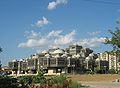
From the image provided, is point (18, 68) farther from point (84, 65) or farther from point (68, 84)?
point (68, 84)

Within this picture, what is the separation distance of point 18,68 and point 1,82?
17473 cm

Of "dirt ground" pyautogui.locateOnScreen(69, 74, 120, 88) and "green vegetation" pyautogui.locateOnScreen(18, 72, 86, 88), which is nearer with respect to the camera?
"green vegetation" pyautogui.locateOnScreen(18, 72, 86, 88)

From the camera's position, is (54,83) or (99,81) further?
(99,81)

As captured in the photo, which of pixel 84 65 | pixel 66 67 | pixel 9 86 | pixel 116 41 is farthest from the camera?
pixel 84 65

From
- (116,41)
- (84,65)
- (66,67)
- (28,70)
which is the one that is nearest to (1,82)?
(116,41)

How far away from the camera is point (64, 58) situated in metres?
164

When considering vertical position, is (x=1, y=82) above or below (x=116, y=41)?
below

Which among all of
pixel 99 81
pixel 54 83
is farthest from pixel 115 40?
pixel 99 81

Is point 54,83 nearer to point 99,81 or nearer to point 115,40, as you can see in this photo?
point 115,40

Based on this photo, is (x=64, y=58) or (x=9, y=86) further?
(x=64, y=58)

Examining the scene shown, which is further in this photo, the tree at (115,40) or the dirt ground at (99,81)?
the dirt ground at (99,81)

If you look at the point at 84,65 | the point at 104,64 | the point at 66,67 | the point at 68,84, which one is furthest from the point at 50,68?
the point at 68,84

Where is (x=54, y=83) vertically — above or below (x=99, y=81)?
above

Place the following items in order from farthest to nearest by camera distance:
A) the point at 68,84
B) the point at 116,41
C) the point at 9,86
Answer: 1. the point at 116,41
2. the point at 9,86
3. the point at 68,84
